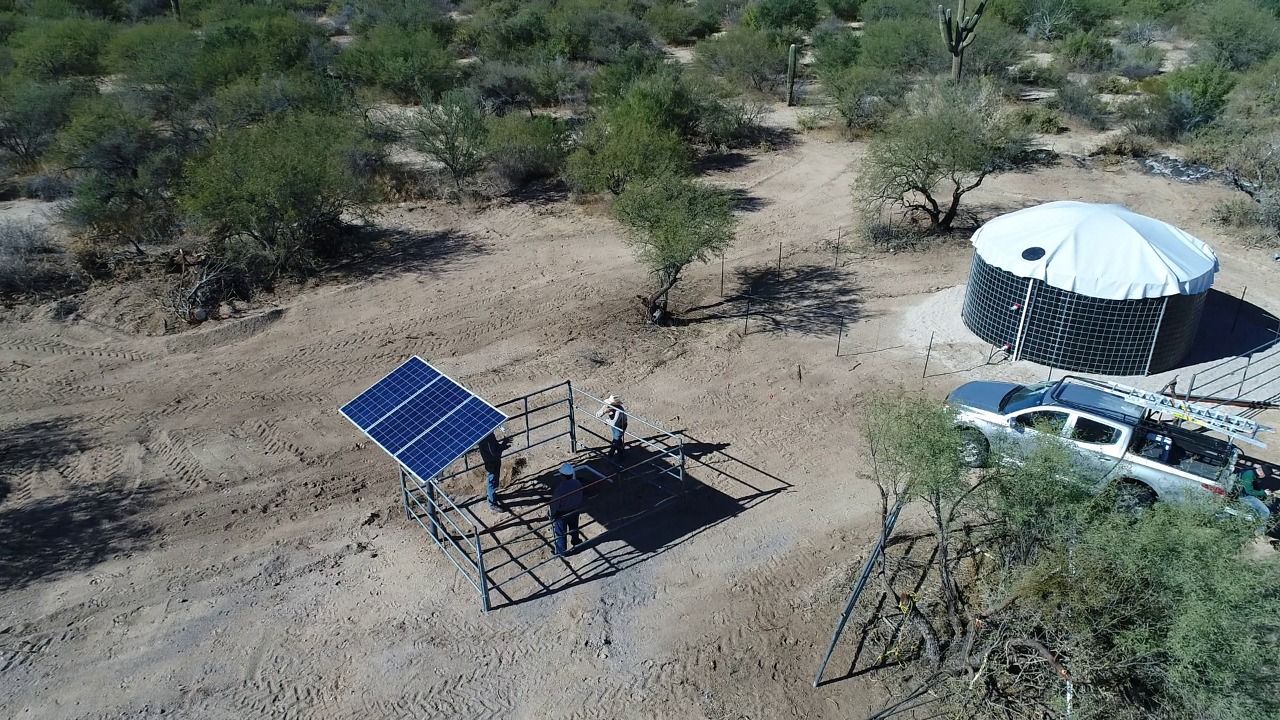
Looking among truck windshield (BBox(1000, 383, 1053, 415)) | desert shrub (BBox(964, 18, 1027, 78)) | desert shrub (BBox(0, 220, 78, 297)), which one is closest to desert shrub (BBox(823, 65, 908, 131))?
desert shrub (BBox(964, 18, 1027, 78))

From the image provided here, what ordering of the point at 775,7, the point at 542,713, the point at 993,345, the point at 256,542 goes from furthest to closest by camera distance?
the point at 775,7 < the point at 993,345 < the point at 256,542 < the point at 542,713

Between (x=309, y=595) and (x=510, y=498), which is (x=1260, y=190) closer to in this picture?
(x=510, y=498)

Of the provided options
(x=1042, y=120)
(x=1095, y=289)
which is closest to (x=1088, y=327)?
(x=1095, y=289)

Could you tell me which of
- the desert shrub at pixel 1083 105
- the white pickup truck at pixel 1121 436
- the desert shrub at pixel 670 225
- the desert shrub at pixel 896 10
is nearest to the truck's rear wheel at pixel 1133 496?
the white pickup truck at pixel 1121 436

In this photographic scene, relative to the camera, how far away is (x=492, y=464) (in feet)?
41.6

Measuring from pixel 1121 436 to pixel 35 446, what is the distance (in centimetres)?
1835

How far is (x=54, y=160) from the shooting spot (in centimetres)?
2602

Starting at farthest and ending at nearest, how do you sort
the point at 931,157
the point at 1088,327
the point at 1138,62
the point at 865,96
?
1. the point at 1138,62
2. the point at 865,96
3. the point at 931,157
4. the point at 1088,327

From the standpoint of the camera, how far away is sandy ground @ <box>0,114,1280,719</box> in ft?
33.9

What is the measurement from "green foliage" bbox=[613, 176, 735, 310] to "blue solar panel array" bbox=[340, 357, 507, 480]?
6867 millimetres

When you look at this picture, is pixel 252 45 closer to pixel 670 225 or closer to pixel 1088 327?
pixel 670 225

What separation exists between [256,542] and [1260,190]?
27410mm

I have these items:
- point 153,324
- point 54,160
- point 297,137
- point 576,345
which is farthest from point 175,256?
point 576,345

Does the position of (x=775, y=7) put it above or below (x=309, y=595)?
above
